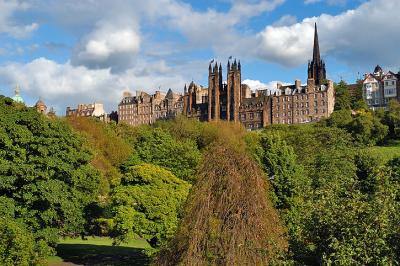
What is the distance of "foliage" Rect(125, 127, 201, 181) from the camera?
49469 mm

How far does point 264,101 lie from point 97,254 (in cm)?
9416

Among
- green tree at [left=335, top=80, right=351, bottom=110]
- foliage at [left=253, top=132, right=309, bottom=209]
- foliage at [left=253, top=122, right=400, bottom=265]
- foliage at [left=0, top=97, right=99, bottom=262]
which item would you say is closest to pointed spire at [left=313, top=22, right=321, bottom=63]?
green tree at [left=335, top=80, right=351, bottom=110]

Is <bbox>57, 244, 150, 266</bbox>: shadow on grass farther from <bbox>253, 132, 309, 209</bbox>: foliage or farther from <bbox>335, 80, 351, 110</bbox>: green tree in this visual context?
<bbox>335, 80, 351, 110</bbox>: green tree

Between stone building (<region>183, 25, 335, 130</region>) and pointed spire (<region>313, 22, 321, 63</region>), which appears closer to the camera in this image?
stone building (<region>183, 25, 335, 130</region>)

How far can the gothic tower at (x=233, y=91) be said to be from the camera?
131 meters

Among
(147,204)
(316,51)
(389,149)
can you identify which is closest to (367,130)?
(389,149)

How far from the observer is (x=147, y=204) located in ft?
108

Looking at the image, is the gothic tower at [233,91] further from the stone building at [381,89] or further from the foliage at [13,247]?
the foliage at [13,247]

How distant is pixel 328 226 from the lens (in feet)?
50.2

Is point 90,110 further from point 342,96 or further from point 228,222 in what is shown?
point 228,222

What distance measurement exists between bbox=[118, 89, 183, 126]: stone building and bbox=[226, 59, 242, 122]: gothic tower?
1851 cm

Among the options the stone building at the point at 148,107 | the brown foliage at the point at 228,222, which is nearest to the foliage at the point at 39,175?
the brown foliage at the point at 228,222

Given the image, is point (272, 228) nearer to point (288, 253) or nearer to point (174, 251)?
point (288, 253)

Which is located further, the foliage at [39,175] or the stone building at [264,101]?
the stone building at [264,101]
